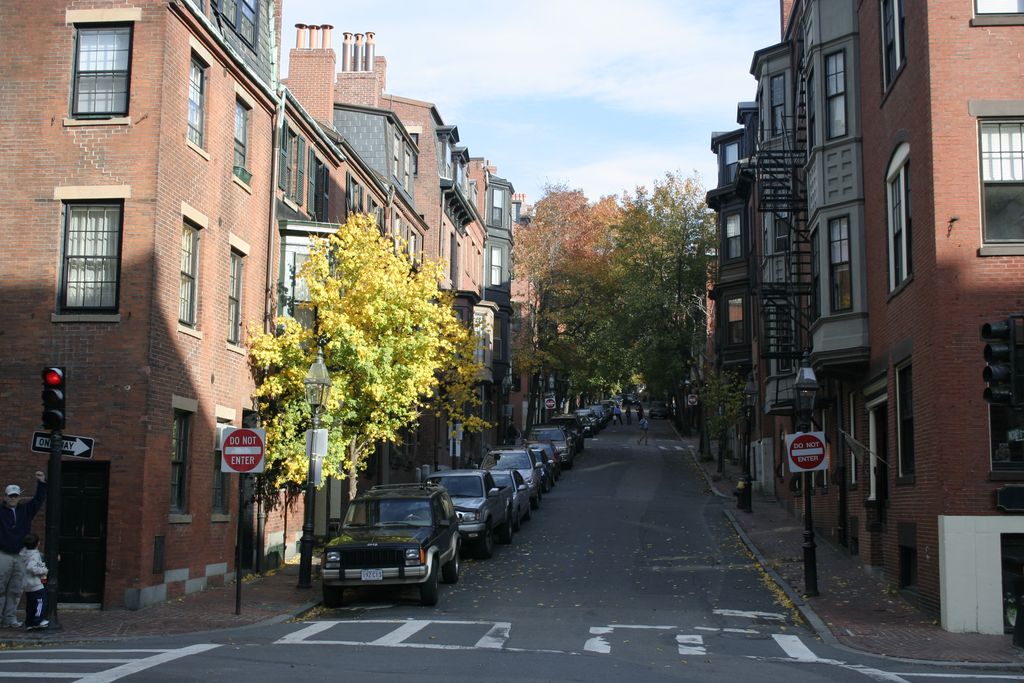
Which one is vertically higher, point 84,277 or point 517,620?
point 84,277

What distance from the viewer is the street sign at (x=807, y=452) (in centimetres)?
1977

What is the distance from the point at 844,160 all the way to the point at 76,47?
1465 centimetres

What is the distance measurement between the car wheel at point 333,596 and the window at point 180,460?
3.36m

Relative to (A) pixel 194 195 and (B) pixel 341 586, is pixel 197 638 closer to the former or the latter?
(B) pixel 341 586

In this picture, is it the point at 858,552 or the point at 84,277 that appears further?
the point at 858,552

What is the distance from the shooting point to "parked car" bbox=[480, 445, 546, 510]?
34031 mm

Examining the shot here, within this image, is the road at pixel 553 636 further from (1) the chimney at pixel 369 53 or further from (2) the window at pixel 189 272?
(1) the chimney at pixel 369 53

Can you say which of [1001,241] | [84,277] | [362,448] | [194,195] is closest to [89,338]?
[84,277]

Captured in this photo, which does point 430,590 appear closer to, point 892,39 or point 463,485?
point 463,485

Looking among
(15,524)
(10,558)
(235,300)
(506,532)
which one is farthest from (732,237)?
(10,558)

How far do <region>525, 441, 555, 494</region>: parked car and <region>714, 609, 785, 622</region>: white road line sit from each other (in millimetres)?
19188

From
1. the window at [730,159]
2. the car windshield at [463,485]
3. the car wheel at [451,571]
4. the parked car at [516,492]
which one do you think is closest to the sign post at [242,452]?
the car wheel at [451,571]

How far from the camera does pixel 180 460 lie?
19.9 m

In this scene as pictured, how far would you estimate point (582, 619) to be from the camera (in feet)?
55.4
